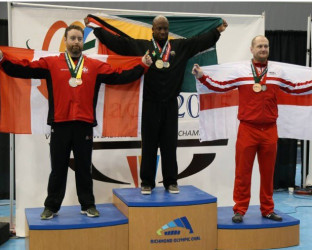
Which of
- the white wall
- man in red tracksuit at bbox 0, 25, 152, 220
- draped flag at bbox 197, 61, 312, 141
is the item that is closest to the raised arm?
man in red tracksuit at bbox 0, 25, 152, 220

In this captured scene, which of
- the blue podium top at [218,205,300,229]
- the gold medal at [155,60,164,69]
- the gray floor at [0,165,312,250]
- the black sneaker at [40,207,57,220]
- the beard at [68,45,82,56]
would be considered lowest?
the gray floor at [0,165,312,250]

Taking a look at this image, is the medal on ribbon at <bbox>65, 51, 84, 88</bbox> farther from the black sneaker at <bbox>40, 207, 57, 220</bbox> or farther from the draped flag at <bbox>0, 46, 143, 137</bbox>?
the black sneaker at <bbox>40, 207, 57, 220</bbox>

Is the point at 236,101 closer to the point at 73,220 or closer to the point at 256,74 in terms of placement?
the point at 256,74

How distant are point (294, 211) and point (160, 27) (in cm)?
336

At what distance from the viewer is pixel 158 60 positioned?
4.26 meters

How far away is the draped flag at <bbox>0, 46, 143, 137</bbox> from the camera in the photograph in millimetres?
4367

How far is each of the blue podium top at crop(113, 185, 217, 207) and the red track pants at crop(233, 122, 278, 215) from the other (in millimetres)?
360

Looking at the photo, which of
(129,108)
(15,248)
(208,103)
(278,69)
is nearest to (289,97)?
(278,69)

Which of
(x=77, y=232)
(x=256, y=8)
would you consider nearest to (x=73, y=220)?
(x=77, y=232)

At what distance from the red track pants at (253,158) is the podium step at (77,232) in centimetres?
122

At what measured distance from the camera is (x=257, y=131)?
13.7 feet

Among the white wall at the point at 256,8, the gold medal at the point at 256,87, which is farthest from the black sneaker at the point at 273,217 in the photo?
the white wall at the point at 256,8

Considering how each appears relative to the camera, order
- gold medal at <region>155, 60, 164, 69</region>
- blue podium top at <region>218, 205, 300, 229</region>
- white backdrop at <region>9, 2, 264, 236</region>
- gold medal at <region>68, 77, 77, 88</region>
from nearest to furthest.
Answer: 1. gold medal at <region>68, 77, 77, 88</region>
2. blue podium top at <region>218, 205, 300, 229</region>
3. gold medal at <region>155, 60, 164, 69</region>
4. white backdrop at <region>9, 2, 264, 236</region>

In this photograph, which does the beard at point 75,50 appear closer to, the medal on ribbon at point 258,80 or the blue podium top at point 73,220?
the blue podium top at point 73,220
